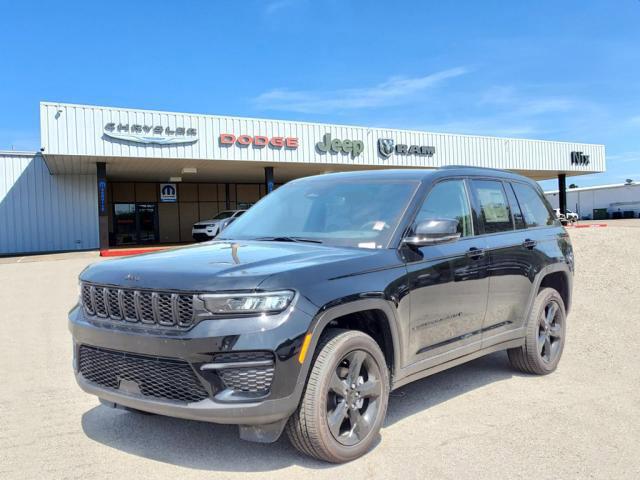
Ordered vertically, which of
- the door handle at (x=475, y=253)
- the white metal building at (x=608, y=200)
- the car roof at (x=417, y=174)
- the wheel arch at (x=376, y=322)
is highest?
the white metal building at (x=608, y=200)

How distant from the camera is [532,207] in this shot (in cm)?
584

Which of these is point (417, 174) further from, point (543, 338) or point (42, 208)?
point (42, 208)

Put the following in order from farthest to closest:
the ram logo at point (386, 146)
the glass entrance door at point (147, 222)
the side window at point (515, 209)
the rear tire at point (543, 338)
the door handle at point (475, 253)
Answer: the glass entrance door at point (147, 222)
the ram logo at point (386, 146)
the side window at point (515, 209)
the rear tire at point (543, 338)
the door handle at point (475, 253)

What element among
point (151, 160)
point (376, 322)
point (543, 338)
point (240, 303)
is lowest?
point (543, 338)

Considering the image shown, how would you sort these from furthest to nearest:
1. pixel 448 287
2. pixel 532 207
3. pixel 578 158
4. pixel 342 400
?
1. pixel 578 158
2. pixel 532 207
3. pixel 448 287
4. pixel 342 400

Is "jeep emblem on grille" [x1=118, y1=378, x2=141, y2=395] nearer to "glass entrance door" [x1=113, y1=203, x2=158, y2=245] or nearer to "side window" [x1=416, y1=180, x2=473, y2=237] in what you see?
"side window" [x1=416, y1=180, x2=473, y2=237]

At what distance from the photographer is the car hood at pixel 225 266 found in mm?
3203

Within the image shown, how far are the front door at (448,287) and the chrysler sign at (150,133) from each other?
19736 millimetres

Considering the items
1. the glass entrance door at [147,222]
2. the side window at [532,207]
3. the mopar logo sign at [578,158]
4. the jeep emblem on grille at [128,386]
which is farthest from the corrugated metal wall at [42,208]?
the mopar logo sign at [578,158]

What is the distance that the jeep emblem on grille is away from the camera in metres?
3.40

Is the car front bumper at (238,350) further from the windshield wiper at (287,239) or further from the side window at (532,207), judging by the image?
the side window at (532,207)

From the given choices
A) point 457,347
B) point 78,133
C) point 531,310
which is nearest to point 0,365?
point 457,347

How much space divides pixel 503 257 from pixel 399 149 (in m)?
25.9

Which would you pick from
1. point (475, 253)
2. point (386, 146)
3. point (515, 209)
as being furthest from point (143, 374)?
point (386, 146)
